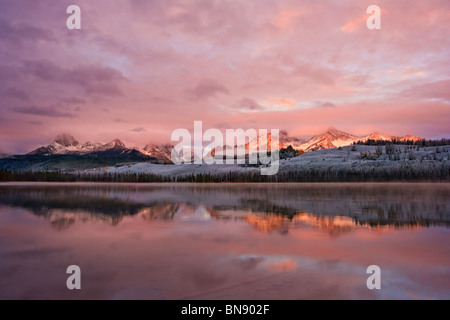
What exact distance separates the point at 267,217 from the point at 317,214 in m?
5.02

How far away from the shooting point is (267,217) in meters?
28.4

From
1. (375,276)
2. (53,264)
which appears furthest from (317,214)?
(53,264)

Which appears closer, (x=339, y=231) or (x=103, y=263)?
(x=103, y=263)

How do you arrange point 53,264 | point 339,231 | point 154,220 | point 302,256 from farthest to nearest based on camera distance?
point 154,220, point 339,231, point 302,256, point 53,264

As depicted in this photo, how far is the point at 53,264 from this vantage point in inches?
546

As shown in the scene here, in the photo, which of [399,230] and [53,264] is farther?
[399,230]

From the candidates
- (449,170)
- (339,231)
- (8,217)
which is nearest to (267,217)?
(339,231)

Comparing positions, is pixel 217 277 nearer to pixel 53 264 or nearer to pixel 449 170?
pixel 53 264

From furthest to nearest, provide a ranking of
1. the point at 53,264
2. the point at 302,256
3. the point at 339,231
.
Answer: the point at 339,231 → the point at 302,256 → the point at 53,264
